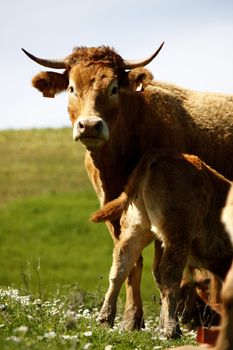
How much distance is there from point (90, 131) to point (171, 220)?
1776 millimetres

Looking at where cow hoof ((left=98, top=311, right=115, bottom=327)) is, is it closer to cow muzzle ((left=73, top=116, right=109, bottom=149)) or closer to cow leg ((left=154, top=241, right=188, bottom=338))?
cow leg ((left=154, top=241, right=188, bottom=338))

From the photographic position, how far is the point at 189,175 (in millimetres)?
10820

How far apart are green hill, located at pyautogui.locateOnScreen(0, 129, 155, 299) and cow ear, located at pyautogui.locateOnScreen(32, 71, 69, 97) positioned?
12900 mm

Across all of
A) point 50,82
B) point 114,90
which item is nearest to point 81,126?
point 114,90

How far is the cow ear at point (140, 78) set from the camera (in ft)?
43.8

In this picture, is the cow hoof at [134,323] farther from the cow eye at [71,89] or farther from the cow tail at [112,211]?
the cow eye at [71,89]

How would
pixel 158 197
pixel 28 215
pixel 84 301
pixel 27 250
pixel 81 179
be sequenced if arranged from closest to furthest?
pixel 158 197 → pixel 84 301 → pixel 27 250 → pixel 28 215 → pixel 81 179

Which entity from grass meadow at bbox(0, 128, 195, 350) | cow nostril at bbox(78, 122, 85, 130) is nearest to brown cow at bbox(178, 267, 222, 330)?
grass meadow at bbox(0, 128, 195, 350)

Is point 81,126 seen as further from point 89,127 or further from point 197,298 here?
point 197,298

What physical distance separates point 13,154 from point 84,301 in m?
31.0

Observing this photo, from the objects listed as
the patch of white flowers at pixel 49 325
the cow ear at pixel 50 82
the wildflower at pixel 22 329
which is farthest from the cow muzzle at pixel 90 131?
the wildflower at pixel 22 329

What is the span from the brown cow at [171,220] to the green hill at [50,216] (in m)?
15.0

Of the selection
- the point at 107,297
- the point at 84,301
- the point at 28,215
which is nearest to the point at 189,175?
the point at 107,297

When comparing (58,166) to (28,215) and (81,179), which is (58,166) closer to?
(81,179)
